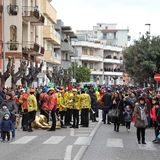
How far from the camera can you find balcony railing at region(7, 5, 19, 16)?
140 ft

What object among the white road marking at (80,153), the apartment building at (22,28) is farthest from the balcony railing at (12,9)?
the white road marking at (80,153)

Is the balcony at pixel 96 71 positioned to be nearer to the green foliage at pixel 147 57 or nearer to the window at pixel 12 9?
the green foliage at pixel 147 57

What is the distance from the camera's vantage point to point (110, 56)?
10981cm

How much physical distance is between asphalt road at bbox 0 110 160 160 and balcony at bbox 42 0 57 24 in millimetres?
37449

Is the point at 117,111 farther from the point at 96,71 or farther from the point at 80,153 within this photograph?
the point at 96,71

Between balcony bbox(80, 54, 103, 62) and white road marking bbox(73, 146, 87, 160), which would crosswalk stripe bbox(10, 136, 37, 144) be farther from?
balcony bbox(80, 54, 103, 62)

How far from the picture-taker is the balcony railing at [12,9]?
140 ft

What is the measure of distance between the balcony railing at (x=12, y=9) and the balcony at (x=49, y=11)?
12463 mm

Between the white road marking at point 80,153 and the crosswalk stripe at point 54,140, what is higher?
the white road marking at point 80,153

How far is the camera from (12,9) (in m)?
42.7

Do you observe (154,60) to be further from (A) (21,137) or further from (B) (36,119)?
(A) (21,137)

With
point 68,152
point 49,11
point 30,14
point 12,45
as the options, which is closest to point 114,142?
point 68,152

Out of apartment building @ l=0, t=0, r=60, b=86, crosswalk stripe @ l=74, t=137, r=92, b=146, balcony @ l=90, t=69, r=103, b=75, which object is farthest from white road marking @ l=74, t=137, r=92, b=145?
balcony @ l=90, t=69, r=103, b=75

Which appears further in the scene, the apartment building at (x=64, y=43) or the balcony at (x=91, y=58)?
the balcony at (x=91, y=58)
